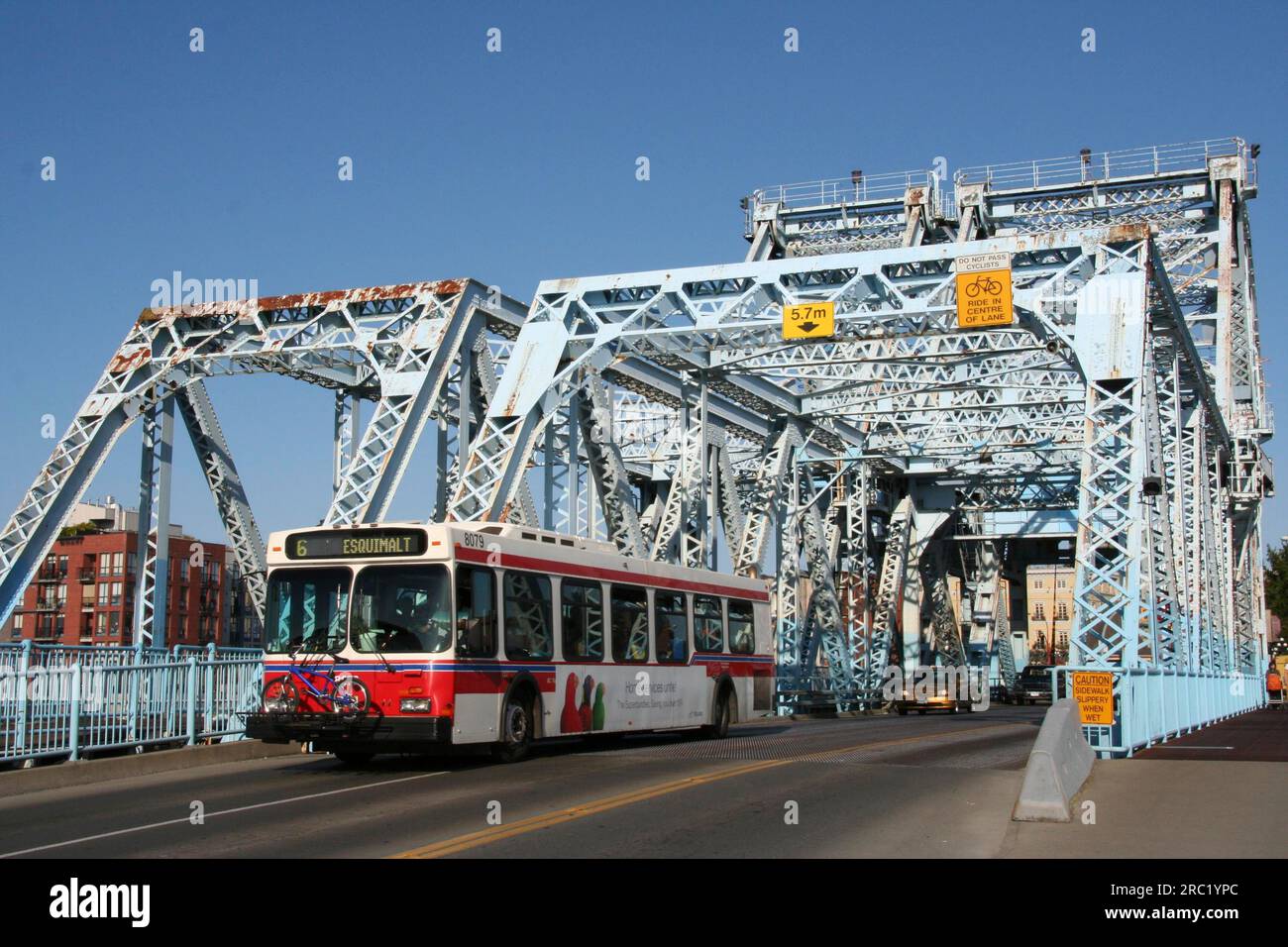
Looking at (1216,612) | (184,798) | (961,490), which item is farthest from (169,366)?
(961,490)

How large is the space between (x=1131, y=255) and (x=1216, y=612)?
19.7 metres

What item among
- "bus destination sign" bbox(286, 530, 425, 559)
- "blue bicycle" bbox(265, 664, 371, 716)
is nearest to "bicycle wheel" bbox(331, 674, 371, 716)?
"blue bicycle" bbox(265, 664, 371, 716)

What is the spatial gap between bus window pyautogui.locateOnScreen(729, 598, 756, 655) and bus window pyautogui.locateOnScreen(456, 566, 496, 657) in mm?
7677

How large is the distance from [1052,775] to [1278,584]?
3214 inches

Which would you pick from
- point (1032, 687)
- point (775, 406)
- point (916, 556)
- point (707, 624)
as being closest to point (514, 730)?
point (707, 624)

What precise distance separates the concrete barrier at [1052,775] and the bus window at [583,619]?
6.77 metres

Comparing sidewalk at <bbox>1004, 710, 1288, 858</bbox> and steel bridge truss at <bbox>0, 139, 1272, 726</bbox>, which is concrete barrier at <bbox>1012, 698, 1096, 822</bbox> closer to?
sidewalk at <bbox>1004, 710, 1288, 858</bbox>

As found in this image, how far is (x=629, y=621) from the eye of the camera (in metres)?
19.8

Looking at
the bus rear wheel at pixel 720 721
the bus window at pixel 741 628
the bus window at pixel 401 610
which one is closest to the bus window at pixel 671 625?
the bus rear wheel at pixel 720 721

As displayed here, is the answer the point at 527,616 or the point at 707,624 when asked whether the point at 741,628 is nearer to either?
the point at 707,624

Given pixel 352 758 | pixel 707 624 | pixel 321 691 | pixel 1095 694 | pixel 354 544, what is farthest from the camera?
pixel 707 624

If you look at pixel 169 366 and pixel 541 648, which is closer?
pixel 541 648
